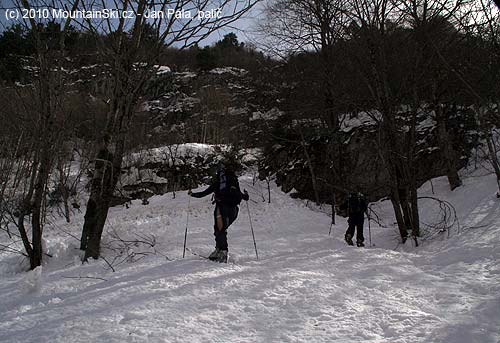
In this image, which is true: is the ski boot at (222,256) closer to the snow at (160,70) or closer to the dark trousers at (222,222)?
the dark trousers at (222,222)

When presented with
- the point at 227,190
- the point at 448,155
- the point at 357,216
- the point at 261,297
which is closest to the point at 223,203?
the point at 227,190

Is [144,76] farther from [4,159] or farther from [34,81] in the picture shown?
[4,159]

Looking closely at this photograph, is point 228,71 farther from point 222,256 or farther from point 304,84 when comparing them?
point 222,256

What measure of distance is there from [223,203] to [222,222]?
1.08 feet

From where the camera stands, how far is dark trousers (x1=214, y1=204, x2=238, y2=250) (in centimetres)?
598

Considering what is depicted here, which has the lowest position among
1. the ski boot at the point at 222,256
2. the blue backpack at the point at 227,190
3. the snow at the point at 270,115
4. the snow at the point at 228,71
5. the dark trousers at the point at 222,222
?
the ski boot at the point at 222,256

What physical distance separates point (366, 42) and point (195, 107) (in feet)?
81.4

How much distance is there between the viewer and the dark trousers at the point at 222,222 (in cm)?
598

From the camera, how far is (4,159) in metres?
14.0

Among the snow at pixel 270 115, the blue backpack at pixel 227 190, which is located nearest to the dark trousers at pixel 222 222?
the blue backpack at pixel 227 190

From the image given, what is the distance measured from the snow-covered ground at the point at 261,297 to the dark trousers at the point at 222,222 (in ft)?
1.40

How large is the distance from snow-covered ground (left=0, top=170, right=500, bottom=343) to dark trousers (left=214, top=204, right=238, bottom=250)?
1.40ft

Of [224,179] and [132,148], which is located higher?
[132,148]

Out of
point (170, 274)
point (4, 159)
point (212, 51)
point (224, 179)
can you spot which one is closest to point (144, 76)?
point (224, 179)
